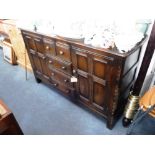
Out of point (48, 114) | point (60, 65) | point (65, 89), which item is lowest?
point (48, 114)

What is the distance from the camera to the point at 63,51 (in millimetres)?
1344

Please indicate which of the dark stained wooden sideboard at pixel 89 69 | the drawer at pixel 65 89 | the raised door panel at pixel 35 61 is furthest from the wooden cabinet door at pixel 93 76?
the raised door panel at pixel 35 61

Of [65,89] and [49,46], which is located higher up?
[49,46]

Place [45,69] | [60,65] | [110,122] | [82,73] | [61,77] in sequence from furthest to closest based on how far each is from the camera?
[45,69], [61,77], [60,65], [110,122], [82,73]

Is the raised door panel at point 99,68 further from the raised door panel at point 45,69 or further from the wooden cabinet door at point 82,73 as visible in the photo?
the raised door panel at point 45,69

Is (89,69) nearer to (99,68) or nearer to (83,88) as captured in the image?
(99,68)

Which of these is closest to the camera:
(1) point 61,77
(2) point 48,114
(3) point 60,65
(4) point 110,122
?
(4) point 110,122

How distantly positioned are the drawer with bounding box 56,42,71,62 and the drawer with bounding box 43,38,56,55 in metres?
0.07

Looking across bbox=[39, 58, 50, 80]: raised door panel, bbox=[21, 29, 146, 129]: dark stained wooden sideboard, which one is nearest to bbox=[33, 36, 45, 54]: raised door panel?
bbox=[21, 29, 146, 129]: dark stained wooden sideboard

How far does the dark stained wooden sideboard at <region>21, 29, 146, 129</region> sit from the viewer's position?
1.07 metres

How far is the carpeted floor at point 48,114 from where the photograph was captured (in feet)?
5.01

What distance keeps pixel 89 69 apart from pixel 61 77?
20.6 inches

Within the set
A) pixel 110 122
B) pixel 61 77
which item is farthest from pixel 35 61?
pixel 110 122

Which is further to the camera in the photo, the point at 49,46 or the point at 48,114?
the point at 48,114
